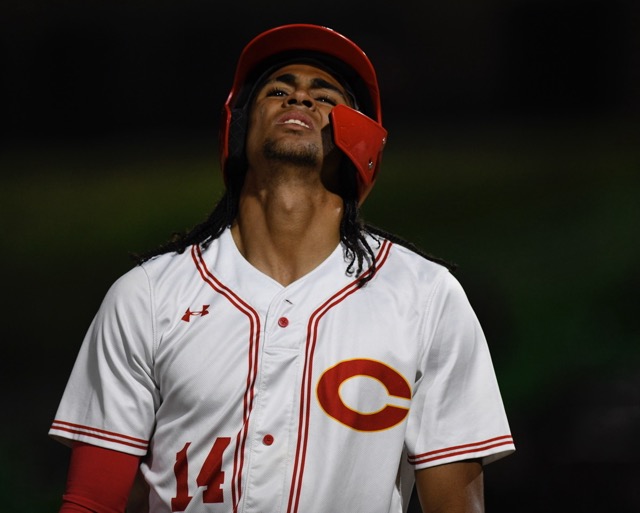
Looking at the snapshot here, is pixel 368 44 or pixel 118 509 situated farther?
pixel 368 44

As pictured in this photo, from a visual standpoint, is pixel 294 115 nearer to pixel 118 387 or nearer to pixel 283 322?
pixel 283 322

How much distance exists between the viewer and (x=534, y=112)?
10.7ft

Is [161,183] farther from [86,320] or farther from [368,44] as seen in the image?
[368,44]

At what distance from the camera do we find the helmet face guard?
2.19 meters

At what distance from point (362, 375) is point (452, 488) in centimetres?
26

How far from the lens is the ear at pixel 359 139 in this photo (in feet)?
7.12

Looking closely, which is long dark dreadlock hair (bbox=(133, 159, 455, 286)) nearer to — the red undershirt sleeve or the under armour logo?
the under armour logo

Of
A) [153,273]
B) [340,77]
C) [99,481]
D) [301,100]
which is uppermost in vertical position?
[340,77]

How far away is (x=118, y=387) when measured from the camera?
1.98m

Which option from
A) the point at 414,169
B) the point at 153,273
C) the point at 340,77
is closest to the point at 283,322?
the point at 153,273

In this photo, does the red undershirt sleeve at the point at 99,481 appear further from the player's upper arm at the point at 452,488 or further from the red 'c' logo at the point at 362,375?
the player's upper arm at the point at 452,488

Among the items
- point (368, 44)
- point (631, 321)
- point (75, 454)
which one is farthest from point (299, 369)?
point (368, 44)

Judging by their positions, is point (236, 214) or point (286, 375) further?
point (236, 214)

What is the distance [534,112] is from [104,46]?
1.38 meters
